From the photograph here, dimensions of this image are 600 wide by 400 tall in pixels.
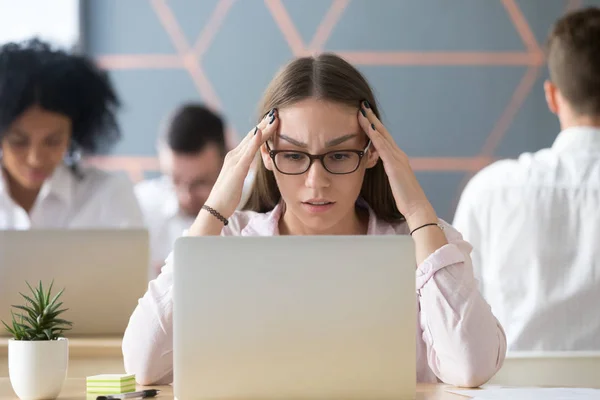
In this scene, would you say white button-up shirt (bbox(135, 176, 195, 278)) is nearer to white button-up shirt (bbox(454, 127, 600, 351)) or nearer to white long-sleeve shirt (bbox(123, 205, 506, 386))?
white button-up shirt (bbox(454, 127, 600, 351))

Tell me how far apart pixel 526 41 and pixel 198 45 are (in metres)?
1.89

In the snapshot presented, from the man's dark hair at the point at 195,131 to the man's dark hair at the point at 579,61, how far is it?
201 centimetres

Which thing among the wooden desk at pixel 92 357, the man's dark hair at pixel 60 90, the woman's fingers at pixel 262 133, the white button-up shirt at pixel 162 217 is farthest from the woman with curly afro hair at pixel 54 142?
the woman's fingers at pixel 262 133

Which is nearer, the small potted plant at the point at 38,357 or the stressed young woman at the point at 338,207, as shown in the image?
the small potted plant at the point at 38,357

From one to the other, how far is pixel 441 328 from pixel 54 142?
2.22m

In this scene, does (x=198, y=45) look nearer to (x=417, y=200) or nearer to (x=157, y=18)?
(x=157, y=18)

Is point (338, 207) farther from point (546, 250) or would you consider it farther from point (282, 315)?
point (546, 250)

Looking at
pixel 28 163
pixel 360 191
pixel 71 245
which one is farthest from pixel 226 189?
pixel 28 163

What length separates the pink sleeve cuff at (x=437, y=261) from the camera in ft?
5.79

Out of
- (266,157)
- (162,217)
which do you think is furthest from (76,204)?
(266,157)

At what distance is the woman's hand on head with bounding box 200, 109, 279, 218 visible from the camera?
191cm

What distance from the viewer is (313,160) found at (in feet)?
6.10

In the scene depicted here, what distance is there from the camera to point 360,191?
2.09 m

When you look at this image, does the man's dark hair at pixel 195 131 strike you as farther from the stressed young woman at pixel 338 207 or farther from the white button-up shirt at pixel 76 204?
the stressed young woman at pixel 338 207
